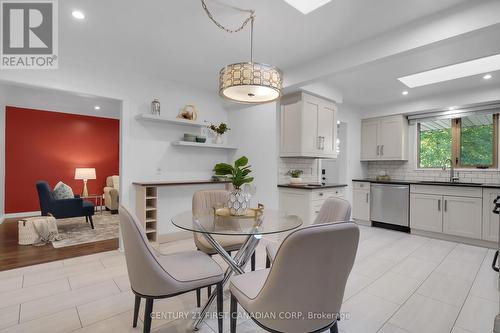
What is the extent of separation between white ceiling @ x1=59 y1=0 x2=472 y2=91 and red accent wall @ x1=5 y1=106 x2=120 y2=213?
381cm

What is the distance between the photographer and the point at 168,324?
1835 millimetres

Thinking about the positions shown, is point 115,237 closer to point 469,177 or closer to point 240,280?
point 240,280

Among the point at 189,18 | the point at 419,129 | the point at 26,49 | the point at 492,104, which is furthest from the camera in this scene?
the point at 419,129

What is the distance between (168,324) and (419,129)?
538 centimetres

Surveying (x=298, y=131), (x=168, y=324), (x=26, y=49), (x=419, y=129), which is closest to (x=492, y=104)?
(x=419, y=129)

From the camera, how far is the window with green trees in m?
4.12

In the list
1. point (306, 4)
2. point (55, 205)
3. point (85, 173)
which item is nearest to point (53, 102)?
point (85, 173)

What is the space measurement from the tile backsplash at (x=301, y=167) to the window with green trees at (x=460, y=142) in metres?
2.26

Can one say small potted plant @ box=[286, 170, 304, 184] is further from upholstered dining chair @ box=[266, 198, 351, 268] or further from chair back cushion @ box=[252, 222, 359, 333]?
chair back cushion @ box=[252, 222, 359, 333]

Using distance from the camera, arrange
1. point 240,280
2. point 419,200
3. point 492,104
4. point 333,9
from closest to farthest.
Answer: point 240,280, point 333,9, point 492,104, point 419,200

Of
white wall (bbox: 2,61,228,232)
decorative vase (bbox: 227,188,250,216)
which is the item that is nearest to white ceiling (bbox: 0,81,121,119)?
white wall (bbox: 2,61,228,232)

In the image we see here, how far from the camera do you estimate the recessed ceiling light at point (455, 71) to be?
3.11 meters

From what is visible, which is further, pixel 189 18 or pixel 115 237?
pixel 115 237

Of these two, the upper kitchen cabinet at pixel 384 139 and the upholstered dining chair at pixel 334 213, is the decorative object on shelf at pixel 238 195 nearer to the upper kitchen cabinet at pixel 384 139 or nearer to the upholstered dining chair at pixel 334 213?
the upholstered dining chair at pixel 334 213
